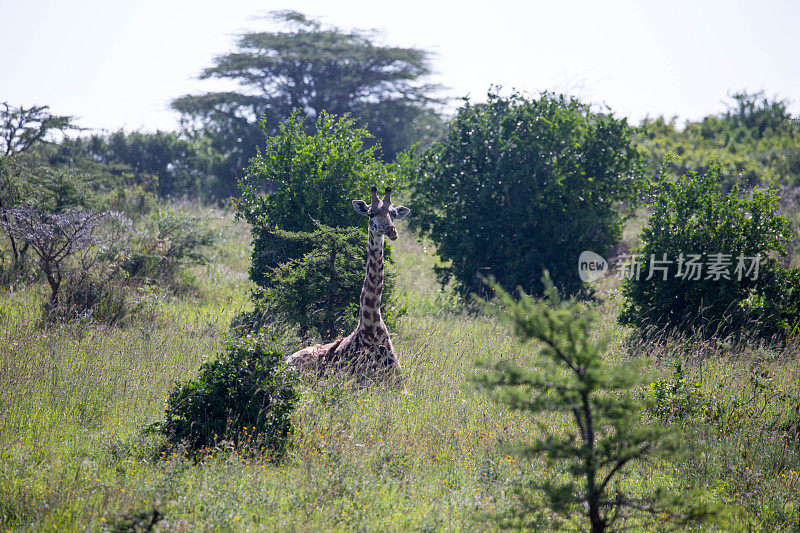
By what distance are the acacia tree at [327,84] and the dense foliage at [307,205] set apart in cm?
1715

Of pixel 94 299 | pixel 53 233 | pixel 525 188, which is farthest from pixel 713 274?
pixel 53 233

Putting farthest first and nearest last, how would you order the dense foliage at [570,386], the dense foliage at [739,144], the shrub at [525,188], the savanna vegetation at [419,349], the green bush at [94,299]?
1. the dense foliage at [739,144]
2. the shrub at [525,188]
3. the green bush at [94,299]
4. the savanna vegetation at [419,349]
5. the dense foliage at [570,386]

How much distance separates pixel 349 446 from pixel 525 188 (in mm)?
9119

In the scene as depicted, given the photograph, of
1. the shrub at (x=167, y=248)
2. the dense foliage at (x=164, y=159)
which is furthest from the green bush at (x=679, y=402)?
the dense foliage at (x=164, y=159)

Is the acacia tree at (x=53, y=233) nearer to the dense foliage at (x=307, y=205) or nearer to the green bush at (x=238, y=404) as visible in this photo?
the dense foliage at (x=307, y=205)

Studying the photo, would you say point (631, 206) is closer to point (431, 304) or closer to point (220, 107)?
point (431, 304)

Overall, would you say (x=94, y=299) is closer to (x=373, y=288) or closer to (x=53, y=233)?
(x=53, y=233)

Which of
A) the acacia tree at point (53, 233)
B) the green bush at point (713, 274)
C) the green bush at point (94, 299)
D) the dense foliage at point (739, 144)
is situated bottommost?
the green bush at point (94, 299)

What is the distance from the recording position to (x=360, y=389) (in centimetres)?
765

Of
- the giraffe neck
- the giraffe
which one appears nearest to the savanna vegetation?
the giraffe

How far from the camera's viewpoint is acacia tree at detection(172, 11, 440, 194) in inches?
1156

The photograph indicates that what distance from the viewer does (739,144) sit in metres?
29.8

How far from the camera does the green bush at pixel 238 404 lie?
20.4 ft

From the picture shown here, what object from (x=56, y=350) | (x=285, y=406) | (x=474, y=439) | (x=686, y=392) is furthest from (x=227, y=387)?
(x=686, y=392)
